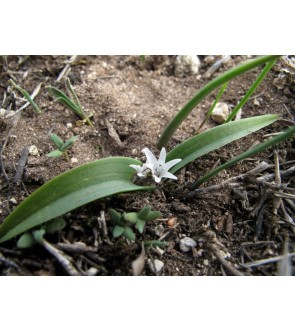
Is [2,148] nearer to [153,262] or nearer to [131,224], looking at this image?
[131,224]

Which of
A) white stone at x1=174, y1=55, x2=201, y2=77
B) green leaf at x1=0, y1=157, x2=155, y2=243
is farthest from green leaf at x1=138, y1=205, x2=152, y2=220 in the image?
white stone at x1=174, y1=55, x2=201, y2=77

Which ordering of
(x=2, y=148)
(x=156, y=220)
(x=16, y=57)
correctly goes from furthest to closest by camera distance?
1. (x=16, y=57)
2. (x=2, y=148)
3. (x=156, y=220)

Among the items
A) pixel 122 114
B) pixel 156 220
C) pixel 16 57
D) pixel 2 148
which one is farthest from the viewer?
pixel 16 57

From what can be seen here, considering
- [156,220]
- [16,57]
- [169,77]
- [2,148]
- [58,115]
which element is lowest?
[156,220]

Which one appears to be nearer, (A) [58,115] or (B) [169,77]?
(A) [58,115]

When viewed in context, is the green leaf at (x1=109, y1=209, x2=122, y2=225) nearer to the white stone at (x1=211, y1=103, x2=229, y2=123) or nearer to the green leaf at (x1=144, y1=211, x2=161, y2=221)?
the green leaf at (x1=144, y1=211, x2=161, y2=221)

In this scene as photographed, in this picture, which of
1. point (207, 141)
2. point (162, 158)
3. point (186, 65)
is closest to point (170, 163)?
point (162, 158)

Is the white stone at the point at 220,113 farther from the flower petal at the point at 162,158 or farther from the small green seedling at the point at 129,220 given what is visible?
the small green seedling at the point at 129,220

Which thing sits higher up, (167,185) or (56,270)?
(167,185)

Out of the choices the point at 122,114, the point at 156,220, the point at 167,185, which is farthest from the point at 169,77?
the point at 156,220
